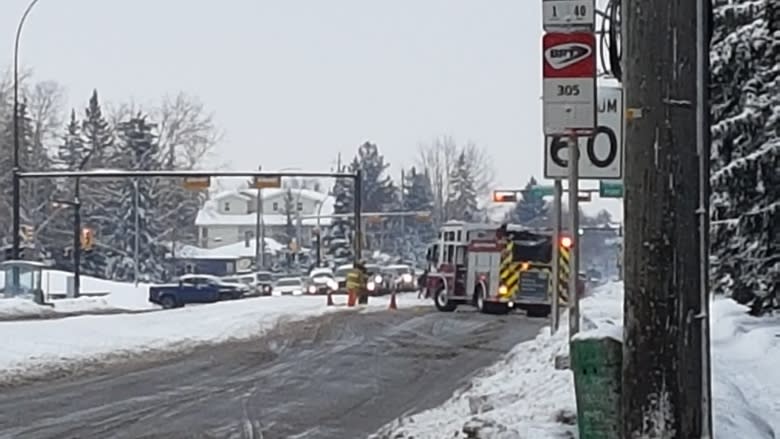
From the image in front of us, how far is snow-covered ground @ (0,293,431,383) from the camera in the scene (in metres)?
22.9

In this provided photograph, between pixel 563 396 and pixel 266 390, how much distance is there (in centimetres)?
785

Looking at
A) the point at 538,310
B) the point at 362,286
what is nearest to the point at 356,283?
the point at 362,286

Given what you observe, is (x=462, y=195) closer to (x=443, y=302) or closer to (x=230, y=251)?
(x=230, y=251)

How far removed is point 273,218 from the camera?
16950 cm

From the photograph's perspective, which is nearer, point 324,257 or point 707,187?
point 707,187

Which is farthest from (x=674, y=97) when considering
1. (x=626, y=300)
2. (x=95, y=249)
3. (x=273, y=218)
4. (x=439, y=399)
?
(x=273, y=218)

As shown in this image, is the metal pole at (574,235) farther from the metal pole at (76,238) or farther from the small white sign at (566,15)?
the metal pole at (76,238)

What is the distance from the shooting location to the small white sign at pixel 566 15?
11250 mm

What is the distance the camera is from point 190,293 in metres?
61.7

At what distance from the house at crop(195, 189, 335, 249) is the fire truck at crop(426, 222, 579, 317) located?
103 m

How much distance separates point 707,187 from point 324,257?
11157 centimetres

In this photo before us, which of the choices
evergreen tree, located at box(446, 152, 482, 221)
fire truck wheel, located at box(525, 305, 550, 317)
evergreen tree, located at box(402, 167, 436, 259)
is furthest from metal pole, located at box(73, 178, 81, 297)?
evergreen tree, located at box(446, 152, 482, 221)

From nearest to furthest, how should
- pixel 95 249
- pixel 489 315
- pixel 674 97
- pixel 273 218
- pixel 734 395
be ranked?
pixel 674 97, pixel 734 395, pixel 489 315, pixel 95 249, pixel 273 218

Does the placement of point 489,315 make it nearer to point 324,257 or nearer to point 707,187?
point 707,187
